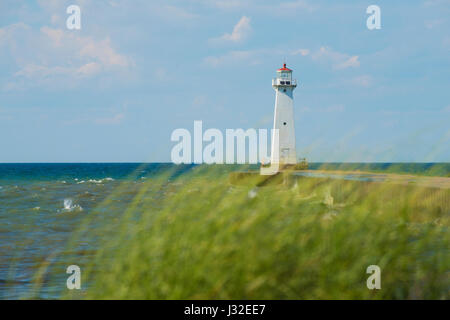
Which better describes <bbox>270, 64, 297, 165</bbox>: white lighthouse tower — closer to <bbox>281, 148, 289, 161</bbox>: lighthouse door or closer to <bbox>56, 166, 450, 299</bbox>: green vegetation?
<bbox>281, 148, 289, 161</bbox>: lighthouse door

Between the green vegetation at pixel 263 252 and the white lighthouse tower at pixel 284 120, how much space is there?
1155 inches

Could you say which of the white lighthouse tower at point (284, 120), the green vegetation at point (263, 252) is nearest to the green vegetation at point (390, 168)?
the green vegetation at point (263, 252)

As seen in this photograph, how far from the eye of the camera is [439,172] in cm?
677

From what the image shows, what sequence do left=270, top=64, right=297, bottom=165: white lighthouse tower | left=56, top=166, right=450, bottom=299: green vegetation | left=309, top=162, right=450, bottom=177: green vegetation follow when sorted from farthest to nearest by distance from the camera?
left=270, top=64, right=297, bottom=165: white lighthouse tower → left=309, top=162, right=450, bottom=177: green vegetation → left=56, top=166, right=450, bottom=299: green vegetation

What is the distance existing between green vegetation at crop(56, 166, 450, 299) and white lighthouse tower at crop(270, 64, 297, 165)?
96.2 ft

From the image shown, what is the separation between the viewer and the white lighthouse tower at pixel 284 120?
35000 millimetres

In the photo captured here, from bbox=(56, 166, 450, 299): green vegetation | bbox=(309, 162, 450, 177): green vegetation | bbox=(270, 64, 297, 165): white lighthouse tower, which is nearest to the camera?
bbox=(56, 166, 450, 299): green vegetation

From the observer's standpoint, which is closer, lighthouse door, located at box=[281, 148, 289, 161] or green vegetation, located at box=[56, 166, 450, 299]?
green vegetation, located at box=[56, 166, 450, 299]

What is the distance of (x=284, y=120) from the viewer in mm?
35031

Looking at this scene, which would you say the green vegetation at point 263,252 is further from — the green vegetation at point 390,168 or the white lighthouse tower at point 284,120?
the white lighthouse tower at point 284,120

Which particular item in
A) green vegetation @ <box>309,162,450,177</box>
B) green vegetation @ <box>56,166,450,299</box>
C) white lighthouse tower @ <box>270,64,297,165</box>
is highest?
white lighthouse tower @ <box>270,64,297,165</box>

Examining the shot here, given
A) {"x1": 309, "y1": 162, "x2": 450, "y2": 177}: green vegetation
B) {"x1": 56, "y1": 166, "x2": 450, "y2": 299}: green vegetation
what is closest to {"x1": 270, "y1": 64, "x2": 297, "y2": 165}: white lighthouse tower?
{"x1": 309, "y1": 162, "x2": 450, "y2": 177}: green vegetation

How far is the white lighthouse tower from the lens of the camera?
35.0 m

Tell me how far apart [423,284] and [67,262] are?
818 centimetres
